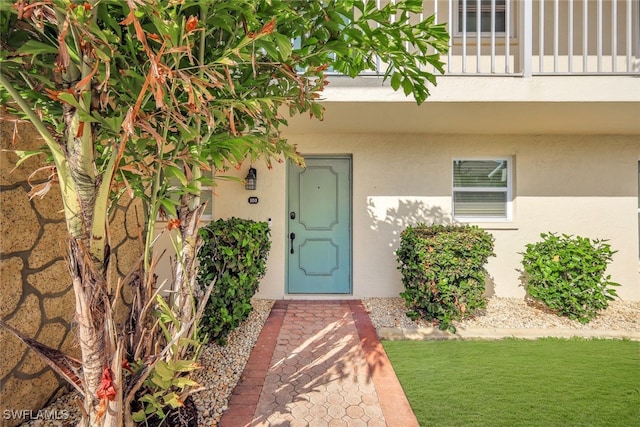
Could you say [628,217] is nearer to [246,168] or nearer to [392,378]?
[392,378]

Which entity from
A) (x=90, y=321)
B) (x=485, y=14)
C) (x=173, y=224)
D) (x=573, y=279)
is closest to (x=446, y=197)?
(x=573, y=279)

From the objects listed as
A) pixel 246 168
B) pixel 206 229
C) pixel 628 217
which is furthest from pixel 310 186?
pixel 628 217

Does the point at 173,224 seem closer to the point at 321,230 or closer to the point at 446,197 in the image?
the point at 321,230

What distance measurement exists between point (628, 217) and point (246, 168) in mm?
6834

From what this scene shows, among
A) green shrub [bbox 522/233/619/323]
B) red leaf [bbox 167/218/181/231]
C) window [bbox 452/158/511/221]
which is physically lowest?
green shrub [bbox 522/233/619/323]

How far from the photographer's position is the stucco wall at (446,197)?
516 centimetres

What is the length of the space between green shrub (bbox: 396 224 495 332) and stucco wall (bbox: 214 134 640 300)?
1143 mm

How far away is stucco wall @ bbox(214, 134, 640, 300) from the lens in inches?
203

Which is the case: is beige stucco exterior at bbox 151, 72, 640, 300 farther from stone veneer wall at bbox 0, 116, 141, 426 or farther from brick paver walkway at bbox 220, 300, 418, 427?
stone veneer wall at bbox 0, 116, 141, 426

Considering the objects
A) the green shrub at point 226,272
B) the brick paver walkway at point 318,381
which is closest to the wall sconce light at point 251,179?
the green shrub at point 226,272

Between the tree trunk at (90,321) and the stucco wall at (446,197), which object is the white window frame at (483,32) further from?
the tree trunk at (90,321)

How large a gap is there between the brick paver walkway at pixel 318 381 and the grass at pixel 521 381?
217 millimetres

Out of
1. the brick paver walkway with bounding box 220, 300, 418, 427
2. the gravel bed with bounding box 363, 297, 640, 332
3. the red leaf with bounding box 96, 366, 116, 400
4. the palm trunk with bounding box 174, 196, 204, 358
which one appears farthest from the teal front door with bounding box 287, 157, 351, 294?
the red leaf with bounding box 96, 366, 116, 400

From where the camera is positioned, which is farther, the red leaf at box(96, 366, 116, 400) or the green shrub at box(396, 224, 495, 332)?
the green shrub at box(396, 224, 495, 332)
